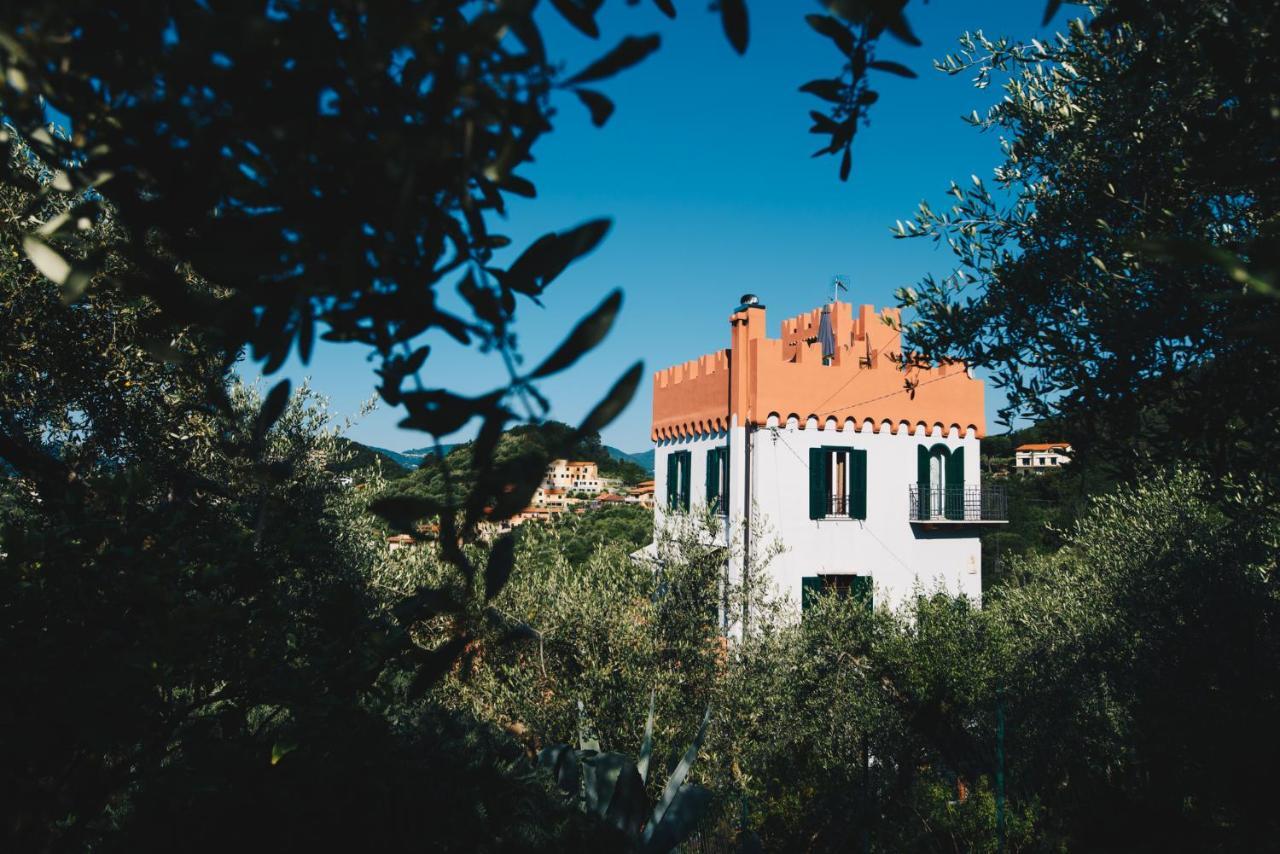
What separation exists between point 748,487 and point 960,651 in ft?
14.7

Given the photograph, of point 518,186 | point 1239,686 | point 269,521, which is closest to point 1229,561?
point 1239,686

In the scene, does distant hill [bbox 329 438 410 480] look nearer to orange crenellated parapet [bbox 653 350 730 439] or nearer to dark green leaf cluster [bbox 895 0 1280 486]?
dark green leaf cluster [bbox 895 0 1280 486]

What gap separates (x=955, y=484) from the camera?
17.6m

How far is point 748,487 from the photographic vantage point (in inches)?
633

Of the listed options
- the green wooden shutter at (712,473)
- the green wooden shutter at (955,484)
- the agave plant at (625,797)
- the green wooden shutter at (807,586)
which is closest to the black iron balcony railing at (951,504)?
the green wooden shutter at (955,484)

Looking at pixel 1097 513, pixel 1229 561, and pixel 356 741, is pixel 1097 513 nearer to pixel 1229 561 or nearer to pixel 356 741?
pixel 1229 561

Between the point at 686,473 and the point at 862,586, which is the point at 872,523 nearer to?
the point at 862,586

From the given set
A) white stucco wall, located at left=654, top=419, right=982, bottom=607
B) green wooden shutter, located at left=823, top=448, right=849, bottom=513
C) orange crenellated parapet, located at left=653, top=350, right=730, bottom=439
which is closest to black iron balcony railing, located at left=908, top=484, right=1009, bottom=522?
white stucco wall, located at left=654, top=419, right=982, bottom=607

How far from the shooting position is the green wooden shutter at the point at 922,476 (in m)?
17.2

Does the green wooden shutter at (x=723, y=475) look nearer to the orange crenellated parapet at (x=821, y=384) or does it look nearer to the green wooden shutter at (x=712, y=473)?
the green wooden shutter at (x=712, y=473)

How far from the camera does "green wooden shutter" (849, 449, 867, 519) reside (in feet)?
55.0

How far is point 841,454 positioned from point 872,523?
1445mm

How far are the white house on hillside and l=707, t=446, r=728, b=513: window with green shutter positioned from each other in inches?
1.2

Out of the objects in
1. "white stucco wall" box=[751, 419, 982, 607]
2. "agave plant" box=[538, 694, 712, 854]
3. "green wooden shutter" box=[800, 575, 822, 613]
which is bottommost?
"agave plant" box=[538, 694, 712, 854]
